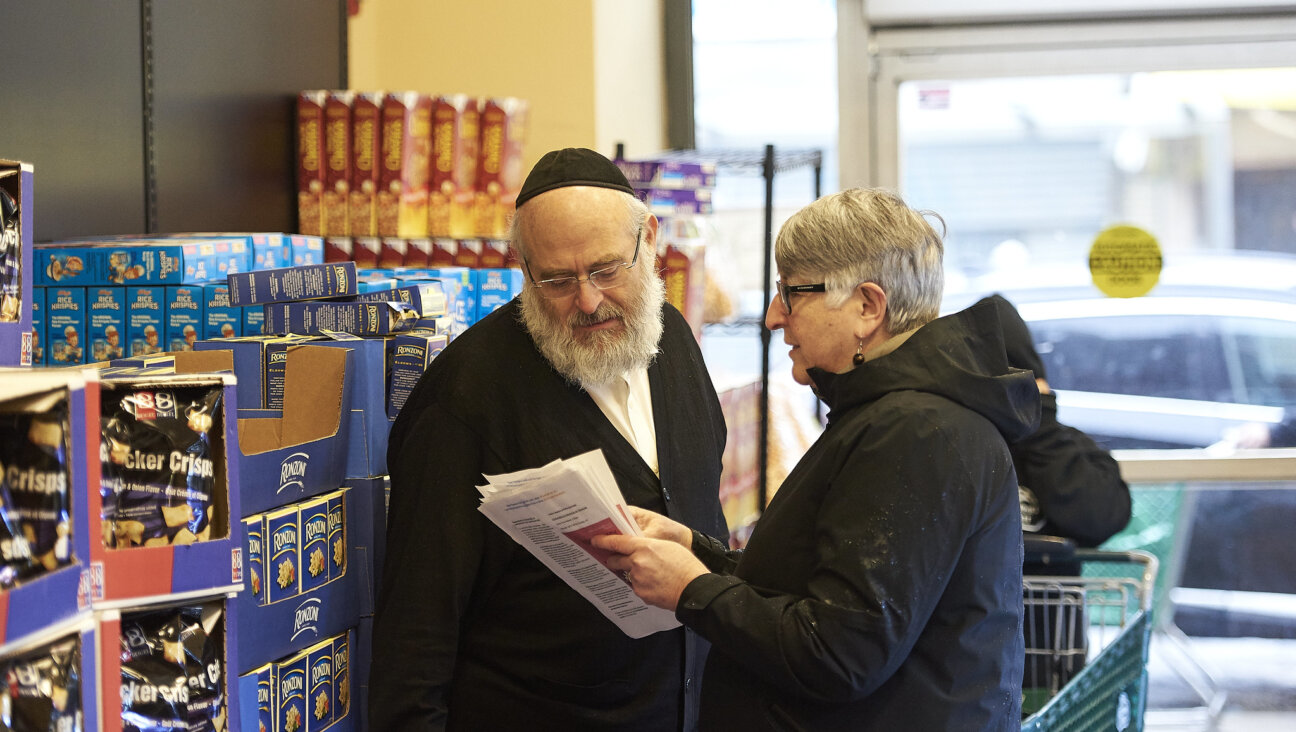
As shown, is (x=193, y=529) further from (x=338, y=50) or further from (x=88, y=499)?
(x=338, y=50)

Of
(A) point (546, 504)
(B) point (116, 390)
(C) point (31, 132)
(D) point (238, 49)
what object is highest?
(D) point (238, 49)

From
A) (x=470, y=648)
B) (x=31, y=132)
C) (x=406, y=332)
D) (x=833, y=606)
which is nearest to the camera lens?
(x=833, y=606)

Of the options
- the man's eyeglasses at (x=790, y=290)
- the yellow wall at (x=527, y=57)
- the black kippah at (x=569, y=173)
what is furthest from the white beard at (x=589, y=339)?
the yellow wall at (x=527, y=57)

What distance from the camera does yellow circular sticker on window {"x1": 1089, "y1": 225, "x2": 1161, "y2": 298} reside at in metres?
4.89

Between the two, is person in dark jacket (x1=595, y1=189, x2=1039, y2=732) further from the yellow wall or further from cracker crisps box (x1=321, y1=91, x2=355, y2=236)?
the yellow wall

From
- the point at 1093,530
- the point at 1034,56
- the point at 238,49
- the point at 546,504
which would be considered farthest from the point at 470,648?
the point at 1034,56

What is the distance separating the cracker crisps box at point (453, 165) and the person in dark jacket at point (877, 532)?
2.12 metres

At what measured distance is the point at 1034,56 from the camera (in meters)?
4.89

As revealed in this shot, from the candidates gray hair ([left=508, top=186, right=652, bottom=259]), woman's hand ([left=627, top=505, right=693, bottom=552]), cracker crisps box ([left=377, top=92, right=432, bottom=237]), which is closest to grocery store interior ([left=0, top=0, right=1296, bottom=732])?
cracker crisps box ([left=377, top=92, right=432, bottom=237])

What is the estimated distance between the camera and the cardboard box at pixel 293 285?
231cm

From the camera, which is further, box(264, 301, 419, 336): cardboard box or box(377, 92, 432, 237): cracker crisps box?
box(377, 92, 432, 237): cracker crisps box

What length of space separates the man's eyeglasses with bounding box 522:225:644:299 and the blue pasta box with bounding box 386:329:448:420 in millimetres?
265

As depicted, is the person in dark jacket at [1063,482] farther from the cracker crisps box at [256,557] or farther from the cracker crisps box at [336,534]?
the cracker crisps box at [256,557]

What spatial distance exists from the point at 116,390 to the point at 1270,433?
4.80 meters
